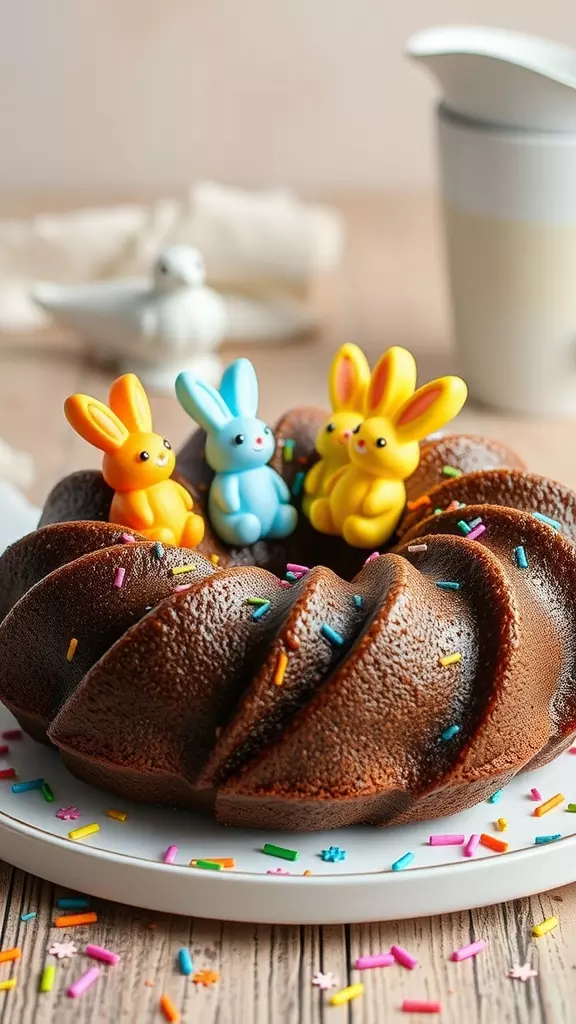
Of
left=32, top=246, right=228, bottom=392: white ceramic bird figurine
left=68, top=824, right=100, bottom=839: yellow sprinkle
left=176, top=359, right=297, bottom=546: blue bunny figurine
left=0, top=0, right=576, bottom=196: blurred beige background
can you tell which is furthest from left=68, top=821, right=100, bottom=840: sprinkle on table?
left=0, top=0, right=576, bottom=196: blurred beige background

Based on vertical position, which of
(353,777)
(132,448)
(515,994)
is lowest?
(515,994)

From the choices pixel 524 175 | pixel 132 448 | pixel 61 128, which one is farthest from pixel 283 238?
pixel 132 448

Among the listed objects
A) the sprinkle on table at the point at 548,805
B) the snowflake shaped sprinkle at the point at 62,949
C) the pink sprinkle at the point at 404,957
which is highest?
the sprinkle on table at the point at 548,805

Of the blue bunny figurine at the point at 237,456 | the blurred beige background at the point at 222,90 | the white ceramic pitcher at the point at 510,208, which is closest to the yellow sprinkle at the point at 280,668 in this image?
the blue bunny figurine at the point at 237,456

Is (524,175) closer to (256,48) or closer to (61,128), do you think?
(256,48)

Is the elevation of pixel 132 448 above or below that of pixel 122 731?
above

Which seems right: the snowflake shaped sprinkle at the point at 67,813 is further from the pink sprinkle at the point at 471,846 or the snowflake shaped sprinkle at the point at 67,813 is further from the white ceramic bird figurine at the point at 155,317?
the white ceramic bird figurine at the point at 155,317

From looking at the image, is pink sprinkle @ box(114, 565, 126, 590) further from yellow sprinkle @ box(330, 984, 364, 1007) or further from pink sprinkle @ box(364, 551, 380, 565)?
yellow sprinkle @ box(330, 984, 364, 1007)
